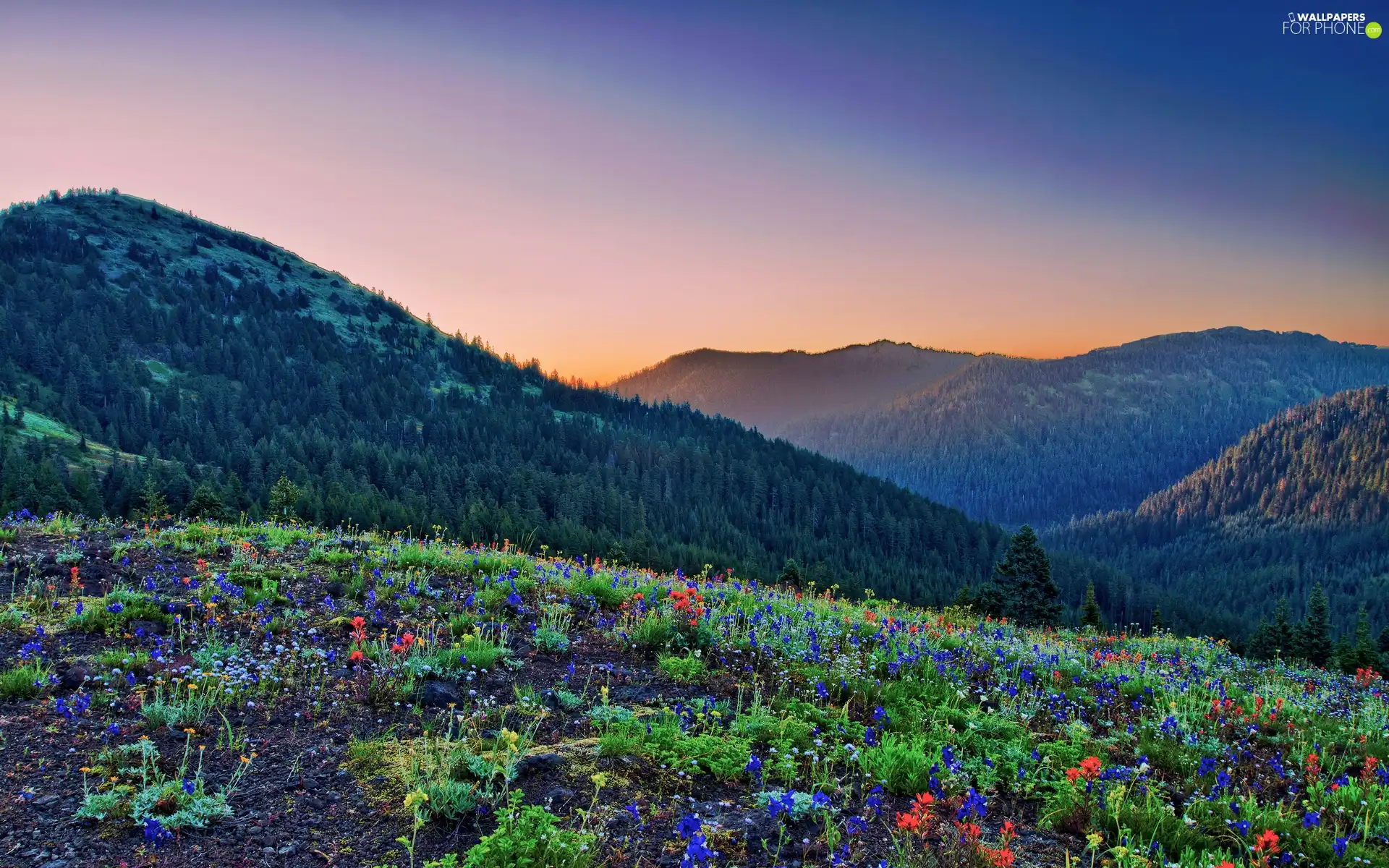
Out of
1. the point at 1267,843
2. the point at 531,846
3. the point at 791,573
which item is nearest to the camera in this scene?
the point at 531,846

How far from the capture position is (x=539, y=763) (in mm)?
5387

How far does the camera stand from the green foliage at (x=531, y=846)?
4.05 meters

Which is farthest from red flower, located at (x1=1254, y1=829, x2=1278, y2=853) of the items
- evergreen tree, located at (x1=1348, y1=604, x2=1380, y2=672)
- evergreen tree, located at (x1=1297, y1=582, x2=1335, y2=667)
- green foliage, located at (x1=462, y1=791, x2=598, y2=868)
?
evergreen tree, located at (x1=1297, y1=582, x2=1335, y2=667)

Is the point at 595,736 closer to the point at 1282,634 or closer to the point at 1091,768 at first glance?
the point at 1091,768

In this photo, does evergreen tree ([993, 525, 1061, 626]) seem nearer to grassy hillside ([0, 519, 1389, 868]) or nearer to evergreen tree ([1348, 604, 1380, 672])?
evergreen tree ([1348, 604, 1380, 672])

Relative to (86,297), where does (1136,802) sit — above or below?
below

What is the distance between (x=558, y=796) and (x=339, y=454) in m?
136

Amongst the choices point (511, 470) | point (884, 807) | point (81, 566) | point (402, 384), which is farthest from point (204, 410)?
point (884, 807)

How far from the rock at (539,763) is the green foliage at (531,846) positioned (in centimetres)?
90

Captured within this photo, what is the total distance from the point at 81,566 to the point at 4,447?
95.6 metres

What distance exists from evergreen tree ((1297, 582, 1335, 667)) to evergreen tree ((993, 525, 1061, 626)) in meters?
18.0

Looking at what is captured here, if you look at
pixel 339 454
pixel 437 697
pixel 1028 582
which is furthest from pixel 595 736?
pixel 339 454

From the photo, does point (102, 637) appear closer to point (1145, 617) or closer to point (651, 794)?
point (651, 794)

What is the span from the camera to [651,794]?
5.21 m
